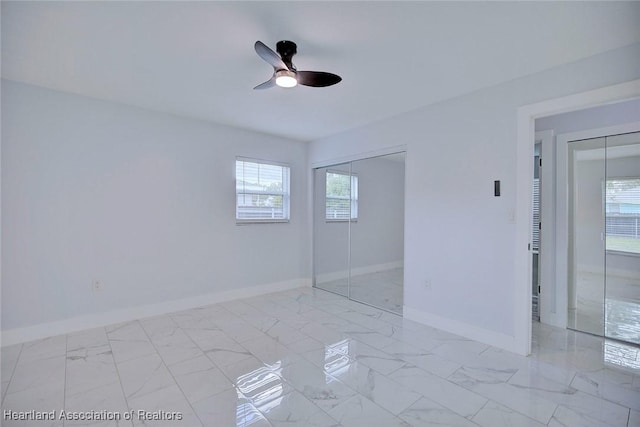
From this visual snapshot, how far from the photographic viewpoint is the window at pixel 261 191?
443 centimetres

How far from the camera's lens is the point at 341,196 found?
4.86m

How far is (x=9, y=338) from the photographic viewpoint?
2.82 m

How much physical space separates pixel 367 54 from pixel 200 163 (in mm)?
2655

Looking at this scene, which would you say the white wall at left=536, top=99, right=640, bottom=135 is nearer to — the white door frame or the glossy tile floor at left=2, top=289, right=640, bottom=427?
the white door frame

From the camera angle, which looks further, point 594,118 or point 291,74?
point 594,118

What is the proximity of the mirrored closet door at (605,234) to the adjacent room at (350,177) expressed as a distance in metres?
0.02

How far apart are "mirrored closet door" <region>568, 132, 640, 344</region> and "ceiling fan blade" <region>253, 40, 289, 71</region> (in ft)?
11.0

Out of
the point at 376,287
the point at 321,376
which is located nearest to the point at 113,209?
the point at 321,376

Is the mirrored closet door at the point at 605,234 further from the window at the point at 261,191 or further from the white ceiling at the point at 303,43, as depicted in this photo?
the window at the point at 261,191

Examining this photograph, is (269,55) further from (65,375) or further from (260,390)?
(65,375)

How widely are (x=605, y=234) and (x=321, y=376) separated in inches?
136

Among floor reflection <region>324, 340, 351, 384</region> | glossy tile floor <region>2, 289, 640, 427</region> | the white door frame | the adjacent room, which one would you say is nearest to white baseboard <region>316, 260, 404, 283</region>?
the adjacent room

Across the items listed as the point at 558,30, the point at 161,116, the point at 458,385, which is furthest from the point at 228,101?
the point at 458,385

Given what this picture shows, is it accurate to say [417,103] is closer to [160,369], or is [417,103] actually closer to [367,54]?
[367,54]
